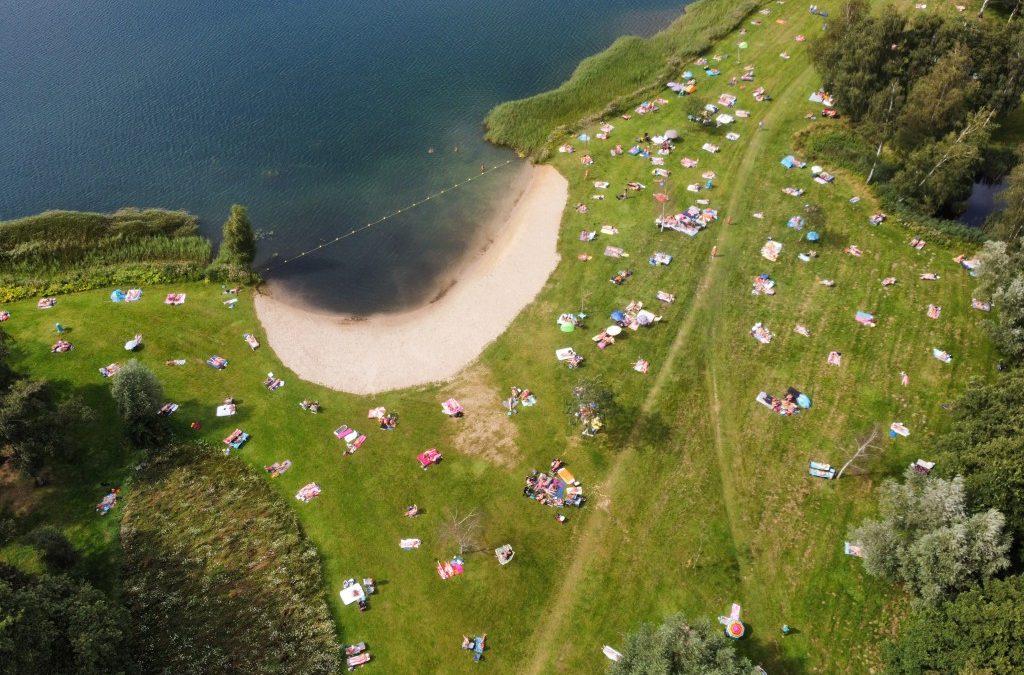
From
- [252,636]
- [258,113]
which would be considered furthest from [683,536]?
[258,113]

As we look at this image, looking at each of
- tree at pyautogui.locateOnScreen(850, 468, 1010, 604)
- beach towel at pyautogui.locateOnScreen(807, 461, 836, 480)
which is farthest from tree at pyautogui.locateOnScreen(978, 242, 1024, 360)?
beach towel at pyautogui.locateOnScreen(807, 461, 836, 480)


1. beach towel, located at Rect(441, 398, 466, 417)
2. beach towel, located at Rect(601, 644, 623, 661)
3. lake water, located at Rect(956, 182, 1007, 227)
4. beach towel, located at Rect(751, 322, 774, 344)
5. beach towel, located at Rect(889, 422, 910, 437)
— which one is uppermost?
lake water, located at Rect(956, 182, 1007, 227)

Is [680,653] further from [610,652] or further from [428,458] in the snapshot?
[428,458]

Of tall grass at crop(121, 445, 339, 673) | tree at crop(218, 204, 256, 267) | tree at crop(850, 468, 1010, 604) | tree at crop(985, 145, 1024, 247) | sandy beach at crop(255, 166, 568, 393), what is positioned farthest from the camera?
tree at crop(218, 204, 256, 267)

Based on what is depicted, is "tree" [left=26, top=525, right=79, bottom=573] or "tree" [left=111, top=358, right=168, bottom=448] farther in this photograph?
"tree" [left=111, top=358, right=168, bottom=448]

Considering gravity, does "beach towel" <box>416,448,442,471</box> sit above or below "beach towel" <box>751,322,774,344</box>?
below

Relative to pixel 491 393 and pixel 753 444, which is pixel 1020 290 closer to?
pixel 753 444

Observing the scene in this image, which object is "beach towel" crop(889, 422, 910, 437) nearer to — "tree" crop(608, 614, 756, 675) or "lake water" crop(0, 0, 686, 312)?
"tree" crop(608, 614, 756, 675)

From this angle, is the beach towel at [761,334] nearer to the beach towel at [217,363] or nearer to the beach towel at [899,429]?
the beach towel at [899,429]
